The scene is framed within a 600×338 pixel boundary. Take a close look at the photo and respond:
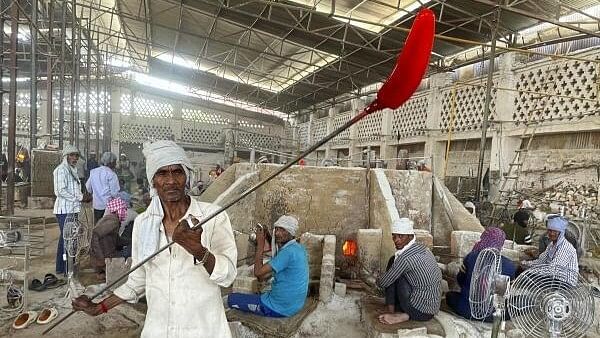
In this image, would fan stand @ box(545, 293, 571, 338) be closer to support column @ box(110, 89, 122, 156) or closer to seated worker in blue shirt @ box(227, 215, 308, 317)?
seated worker in blue shirt @ box(227, 215, 308, 317)

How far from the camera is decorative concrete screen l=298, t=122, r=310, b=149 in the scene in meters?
22.4

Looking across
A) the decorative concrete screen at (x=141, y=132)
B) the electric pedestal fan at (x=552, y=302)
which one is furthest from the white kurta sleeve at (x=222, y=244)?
the decorative concrete screen at (x=141, y=132)

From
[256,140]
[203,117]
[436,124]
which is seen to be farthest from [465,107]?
[203,117]

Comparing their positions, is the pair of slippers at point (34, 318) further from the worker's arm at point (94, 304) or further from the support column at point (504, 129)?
the support column at point (504, 129)

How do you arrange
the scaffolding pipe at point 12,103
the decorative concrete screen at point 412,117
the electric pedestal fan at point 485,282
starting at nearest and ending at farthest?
the electric pedestal fan at point 485,282 → the scaffolding pipe at point 12,103 → the decorative concrete screen at point 412,117

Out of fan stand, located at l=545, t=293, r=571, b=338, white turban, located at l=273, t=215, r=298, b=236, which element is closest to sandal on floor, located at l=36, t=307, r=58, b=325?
white turban, located at l=273, t=215, r=298, b=236

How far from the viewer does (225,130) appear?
21.0 m

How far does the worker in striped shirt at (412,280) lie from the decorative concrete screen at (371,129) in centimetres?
1191

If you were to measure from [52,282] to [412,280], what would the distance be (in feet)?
14.1

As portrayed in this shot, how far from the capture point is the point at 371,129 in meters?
16.3

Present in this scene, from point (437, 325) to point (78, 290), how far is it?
390cm

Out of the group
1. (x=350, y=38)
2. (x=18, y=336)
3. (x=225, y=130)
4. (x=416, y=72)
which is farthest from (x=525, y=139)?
(x=225, y=130)

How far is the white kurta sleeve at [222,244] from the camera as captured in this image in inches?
69.5

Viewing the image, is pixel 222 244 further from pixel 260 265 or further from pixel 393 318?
pixel 393 318
